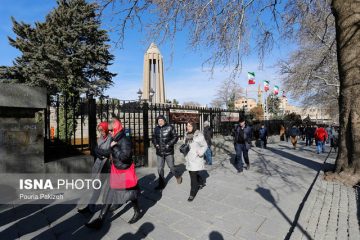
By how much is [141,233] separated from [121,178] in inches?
34.0

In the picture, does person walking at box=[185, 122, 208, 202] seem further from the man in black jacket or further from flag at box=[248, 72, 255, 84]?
flag at box=[248, 72, 255, 84]

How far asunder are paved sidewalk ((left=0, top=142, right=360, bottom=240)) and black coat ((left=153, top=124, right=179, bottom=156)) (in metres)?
0.92

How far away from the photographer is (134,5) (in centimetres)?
781

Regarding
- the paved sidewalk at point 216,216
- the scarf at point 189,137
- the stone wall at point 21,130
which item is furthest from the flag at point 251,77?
the stone wall at point 21,130

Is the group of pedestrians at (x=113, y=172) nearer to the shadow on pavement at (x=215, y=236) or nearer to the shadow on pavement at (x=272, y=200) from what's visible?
the shadow on pavement at (x=215, y=236)

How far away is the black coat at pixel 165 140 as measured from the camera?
600 centimetres

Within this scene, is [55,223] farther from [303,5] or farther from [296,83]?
[296,83]

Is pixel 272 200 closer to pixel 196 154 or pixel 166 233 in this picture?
pixel 196 154

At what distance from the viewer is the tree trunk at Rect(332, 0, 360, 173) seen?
6.48 metres

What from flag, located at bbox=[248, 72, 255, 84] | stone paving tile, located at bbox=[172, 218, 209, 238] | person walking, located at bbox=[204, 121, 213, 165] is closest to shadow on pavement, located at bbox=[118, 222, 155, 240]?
stone paving tile, located at bbox=[172, 218, 209, 238]

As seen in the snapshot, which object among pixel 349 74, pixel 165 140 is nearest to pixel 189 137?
pixel 165 140

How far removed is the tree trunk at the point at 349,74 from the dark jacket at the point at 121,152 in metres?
6.05

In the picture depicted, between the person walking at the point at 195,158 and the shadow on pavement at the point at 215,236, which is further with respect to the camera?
the person walking at the point at 195,158

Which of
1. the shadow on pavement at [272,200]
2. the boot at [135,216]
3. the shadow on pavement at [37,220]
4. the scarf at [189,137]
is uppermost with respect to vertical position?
the scarf at [189,137]
